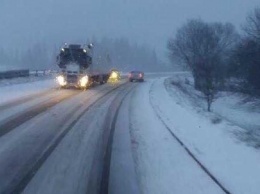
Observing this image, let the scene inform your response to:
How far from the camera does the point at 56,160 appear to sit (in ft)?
42.3

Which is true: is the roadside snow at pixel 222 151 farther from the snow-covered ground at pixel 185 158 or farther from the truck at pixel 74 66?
the truck at pixel 74 66

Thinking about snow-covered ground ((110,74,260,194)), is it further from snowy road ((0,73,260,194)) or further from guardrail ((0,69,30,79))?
guardrail ((0,69,30,79))

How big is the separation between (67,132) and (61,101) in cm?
1277

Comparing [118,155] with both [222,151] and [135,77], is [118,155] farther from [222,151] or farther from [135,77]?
[135,77]

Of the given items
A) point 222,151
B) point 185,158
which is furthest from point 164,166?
point 222,151

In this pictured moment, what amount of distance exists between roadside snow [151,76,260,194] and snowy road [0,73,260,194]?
23 mm

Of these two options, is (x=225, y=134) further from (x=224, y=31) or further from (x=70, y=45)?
(x=224, y=31)

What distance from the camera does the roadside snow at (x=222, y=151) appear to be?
11563 millimetres

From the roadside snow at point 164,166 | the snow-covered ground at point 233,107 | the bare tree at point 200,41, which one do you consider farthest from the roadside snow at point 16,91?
the bare tree at point 200,41

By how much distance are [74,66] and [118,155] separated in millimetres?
30967

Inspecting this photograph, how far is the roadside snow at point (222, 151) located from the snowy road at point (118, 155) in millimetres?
23

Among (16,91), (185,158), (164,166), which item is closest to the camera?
(164,166)

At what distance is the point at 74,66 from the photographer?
A: 145 feet

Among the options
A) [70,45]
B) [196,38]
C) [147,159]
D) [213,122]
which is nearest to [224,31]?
[196,38]
